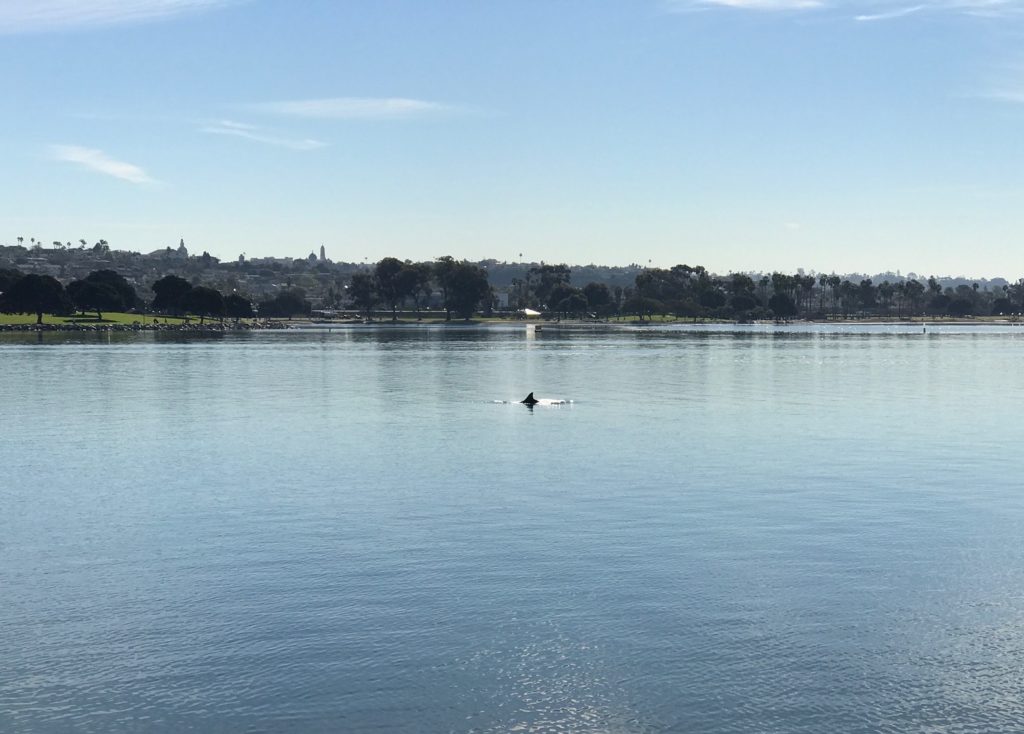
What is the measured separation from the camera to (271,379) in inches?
4043

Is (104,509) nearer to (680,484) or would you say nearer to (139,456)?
(139,456)

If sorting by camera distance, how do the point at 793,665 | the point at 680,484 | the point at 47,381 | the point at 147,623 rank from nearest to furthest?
the point at 793,665
the point at 147,623
the point at 680,484
the point at 47,381

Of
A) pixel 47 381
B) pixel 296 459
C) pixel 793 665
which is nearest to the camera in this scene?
pixel 793 665

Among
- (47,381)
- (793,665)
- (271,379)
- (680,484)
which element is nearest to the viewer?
(793,665)

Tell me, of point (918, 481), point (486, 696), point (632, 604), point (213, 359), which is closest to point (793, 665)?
point (632, 604)

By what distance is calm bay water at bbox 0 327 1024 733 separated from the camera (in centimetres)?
2000

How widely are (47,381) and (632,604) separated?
8347 cm

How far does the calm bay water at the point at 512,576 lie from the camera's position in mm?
20000

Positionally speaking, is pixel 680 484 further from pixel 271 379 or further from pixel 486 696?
pixel 271 379

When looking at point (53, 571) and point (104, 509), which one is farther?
point (104, 509)

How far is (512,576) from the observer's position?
28.1 metres

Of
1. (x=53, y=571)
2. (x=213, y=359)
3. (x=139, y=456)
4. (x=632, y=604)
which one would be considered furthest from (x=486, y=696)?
(x=213, y=359)

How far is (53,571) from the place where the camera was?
29109mm

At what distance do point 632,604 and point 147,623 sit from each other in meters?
11.5
